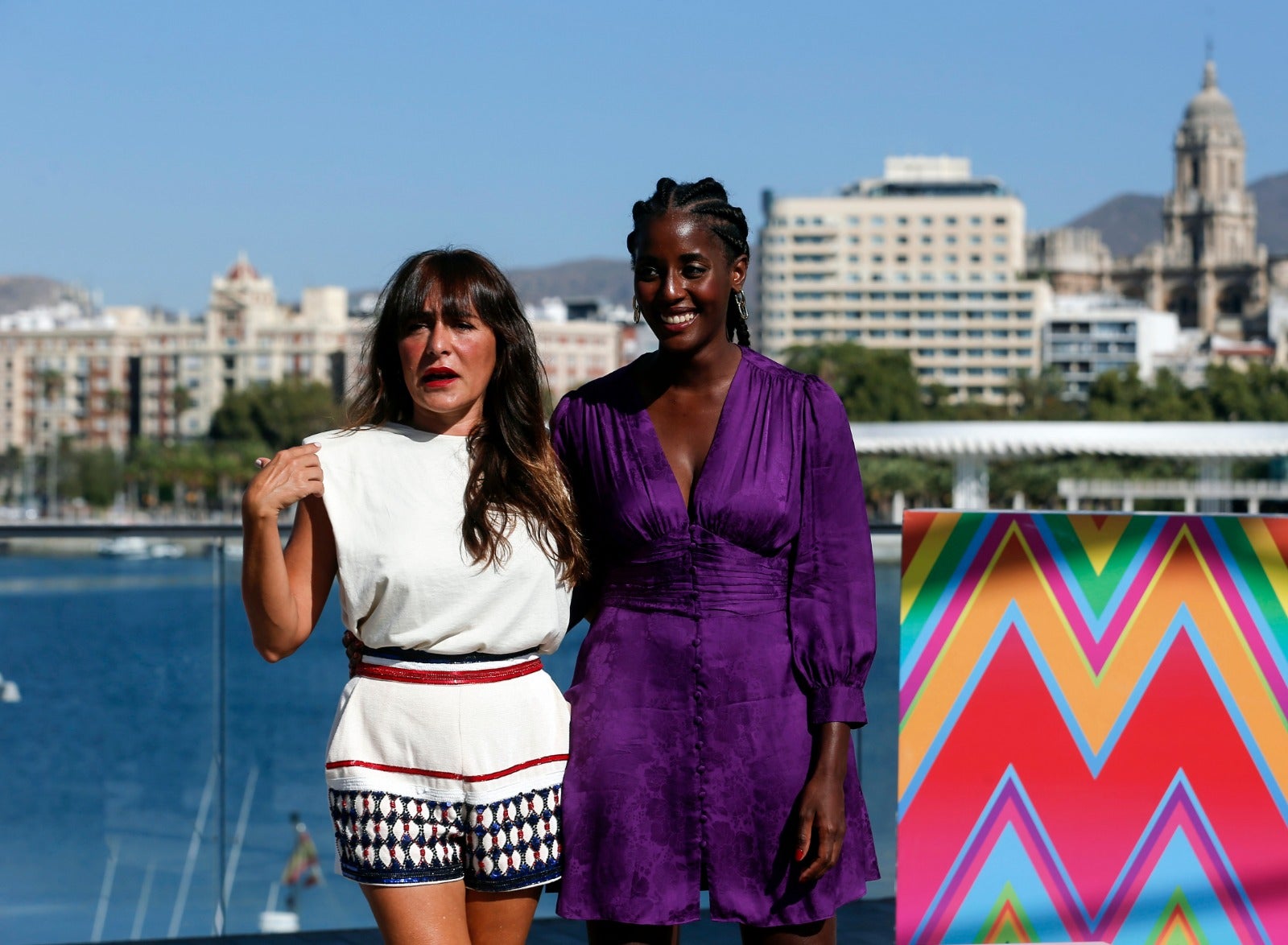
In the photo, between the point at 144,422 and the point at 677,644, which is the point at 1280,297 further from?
the point at 677,644

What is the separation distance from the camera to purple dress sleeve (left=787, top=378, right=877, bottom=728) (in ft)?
6.57

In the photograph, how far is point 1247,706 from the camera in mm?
2615

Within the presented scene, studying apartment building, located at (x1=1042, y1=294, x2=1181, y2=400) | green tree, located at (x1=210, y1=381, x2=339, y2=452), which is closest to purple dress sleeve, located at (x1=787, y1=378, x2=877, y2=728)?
green tree, located at (x1=210, y1=381, x2=339, y2=452)

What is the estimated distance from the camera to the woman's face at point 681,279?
2.00 meters

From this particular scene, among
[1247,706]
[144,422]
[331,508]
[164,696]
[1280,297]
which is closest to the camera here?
[331,508]

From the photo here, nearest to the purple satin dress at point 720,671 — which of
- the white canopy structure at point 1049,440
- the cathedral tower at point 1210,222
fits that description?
the white canopy structure at point 1049,440

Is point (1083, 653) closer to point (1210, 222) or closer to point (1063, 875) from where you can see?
point (1063, 875)

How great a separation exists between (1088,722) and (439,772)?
1.13 m

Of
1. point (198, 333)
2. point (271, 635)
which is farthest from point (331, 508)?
point (198, 333)

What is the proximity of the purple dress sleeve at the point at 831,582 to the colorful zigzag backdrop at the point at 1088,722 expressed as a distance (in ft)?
1.94

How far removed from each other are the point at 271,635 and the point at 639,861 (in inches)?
19.7

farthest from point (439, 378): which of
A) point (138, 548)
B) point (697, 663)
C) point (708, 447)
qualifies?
point (138, 548)

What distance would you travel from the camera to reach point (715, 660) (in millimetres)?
1988

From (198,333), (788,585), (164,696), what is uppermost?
(198,333)
